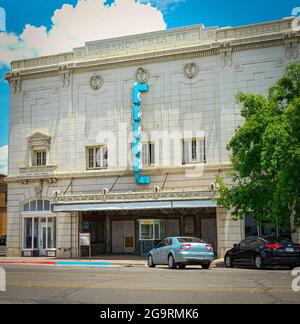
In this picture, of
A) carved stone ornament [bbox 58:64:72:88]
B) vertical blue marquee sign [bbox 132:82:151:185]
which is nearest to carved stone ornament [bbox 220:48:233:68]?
vertical blue marquee sign [bbox 132:82:151:185]

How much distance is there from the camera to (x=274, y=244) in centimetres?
2186

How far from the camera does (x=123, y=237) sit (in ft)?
121

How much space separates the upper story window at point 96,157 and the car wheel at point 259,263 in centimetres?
1559

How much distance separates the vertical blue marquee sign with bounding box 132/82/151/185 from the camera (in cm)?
3338

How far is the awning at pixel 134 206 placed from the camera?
98.4ft

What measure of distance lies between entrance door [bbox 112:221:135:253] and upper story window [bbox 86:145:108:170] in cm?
445

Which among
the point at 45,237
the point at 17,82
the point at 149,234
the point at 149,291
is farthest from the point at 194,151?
the point at 149,291

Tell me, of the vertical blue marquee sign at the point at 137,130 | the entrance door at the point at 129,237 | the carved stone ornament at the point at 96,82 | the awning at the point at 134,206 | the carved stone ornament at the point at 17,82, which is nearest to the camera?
the awning at the point at 134,206

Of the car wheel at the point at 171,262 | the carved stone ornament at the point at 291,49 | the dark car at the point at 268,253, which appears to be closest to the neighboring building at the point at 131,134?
the carved stone ornament at the point at 291,49

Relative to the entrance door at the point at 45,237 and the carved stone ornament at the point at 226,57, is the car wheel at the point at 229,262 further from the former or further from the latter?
the entrance door at the point at 45,237

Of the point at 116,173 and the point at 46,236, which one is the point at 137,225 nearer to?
the point at 116,173

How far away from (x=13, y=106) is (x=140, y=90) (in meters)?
10.1
